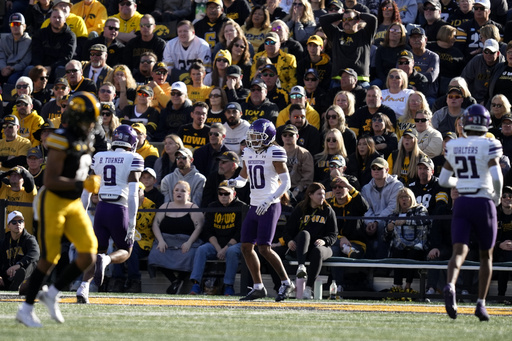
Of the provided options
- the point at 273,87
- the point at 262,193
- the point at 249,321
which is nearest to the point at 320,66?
the point at 273,87

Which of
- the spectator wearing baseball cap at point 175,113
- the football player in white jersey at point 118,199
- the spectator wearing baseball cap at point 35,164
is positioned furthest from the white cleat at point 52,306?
the spectator wearing baseball cap at point 175,113

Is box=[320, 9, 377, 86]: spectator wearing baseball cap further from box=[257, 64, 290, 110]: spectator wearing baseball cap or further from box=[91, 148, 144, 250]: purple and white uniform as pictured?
box=[91, 148, 144, 250]: purple and white uniform

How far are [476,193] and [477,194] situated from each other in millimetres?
12

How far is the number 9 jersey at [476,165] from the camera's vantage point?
845cm

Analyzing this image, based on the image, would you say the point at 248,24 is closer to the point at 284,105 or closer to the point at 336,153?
the point at 284,105

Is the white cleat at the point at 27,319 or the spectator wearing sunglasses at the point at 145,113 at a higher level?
the spectator wearing sunglasses at the point at 145,113

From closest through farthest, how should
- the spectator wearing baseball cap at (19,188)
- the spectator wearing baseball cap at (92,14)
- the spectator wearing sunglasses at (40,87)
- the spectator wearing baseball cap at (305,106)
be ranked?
the spectator wearing baseball cap at (19,188) < the spectator wearing baseball cap at (305,106) < the spectator wearing sunglasses at (40,87) < the spectator wearing baseball cap at (92,14)

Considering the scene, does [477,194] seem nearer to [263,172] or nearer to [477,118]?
[477,118]

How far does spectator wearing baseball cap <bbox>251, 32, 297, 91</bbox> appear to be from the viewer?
15523 mm

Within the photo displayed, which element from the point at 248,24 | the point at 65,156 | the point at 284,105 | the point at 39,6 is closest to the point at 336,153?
the point at 284,105

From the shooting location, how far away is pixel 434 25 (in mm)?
16016

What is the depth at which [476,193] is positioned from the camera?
333 inches

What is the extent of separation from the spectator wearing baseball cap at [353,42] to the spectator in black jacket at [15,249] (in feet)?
17.8

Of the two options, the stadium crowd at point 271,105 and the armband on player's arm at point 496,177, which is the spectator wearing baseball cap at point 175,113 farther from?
the armband on player's arm at point 496,177
